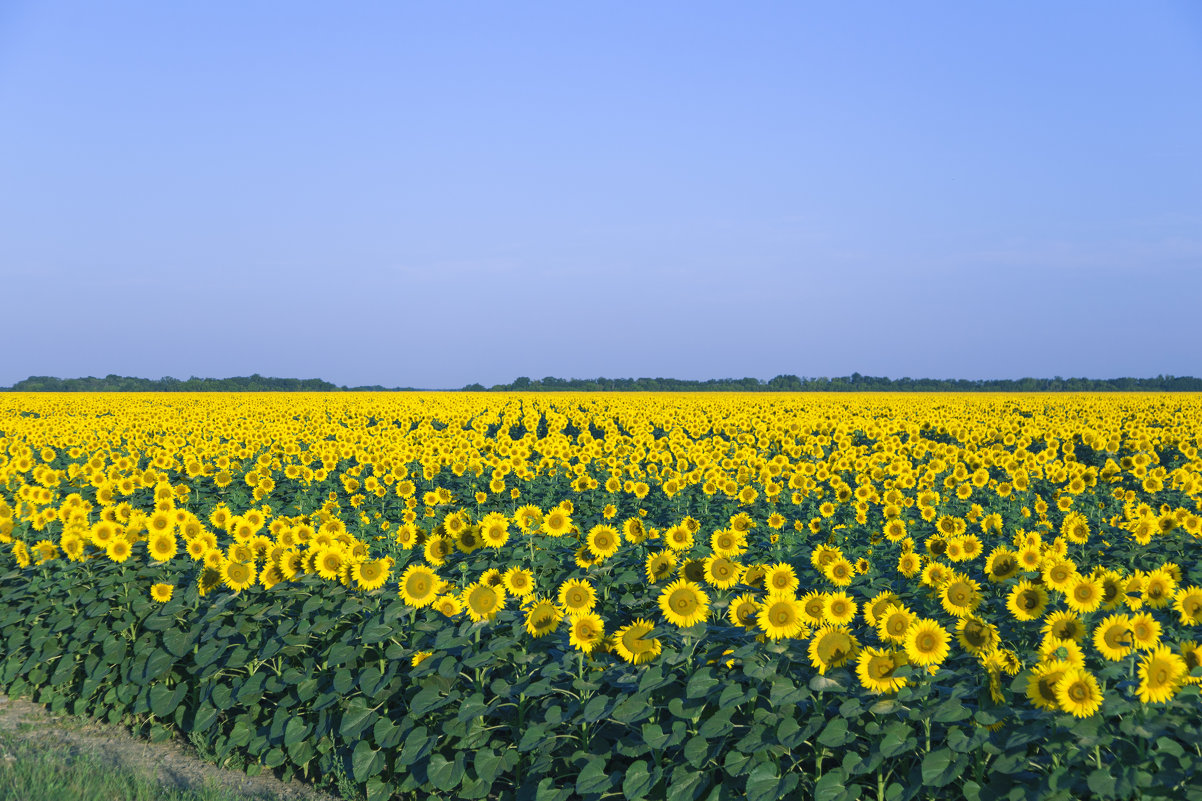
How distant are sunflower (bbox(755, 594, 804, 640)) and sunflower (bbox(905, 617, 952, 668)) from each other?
65cm

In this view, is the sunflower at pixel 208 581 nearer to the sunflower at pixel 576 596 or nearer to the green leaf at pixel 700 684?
the sunflower at pixel 576 596

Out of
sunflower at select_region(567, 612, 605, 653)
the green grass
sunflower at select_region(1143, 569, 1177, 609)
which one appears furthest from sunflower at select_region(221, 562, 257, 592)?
sunflower at select_region(1143, 569, 1177, 609)

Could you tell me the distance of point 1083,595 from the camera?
5320mm

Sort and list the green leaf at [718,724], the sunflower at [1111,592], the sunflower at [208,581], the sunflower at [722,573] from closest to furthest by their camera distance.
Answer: the green leaf at [718,724], the sunflower at [1111,592], the sunflower at [722,573], the sunflower at [208,581]

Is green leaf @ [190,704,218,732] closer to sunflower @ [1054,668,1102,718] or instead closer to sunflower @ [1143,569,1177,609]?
sunflower @ [1054,668,1102,718]

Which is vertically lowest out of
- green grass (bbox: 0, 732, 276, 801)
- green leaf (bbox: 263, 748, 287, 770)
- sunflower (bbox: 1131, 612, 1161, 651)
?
green leaf (bbox: 263, 748, 287, 770)

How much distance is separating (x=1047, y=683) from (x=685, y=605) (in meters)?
2.19

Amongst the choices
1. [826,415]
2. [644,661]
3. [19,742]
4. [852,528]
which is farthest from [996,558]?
[826,415]

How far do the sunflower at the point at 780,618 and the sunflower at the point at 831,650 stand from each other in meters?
0.17

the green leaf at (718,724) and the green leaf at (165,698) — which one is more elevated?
the green leaf at (718,724)

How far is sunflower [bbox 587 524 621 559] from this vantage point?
674 cm

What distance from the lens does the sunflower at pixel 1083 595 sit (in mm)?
5270

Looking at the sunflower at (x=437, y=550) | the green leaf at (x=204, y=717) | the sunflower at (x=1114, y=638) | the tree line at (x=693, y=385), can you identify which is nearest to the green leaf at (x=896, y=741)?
the sunflower at (x=1114, y=638)

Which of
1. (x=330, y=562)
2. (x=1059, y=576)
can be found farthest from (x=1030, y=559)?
(x=330, y=562)
